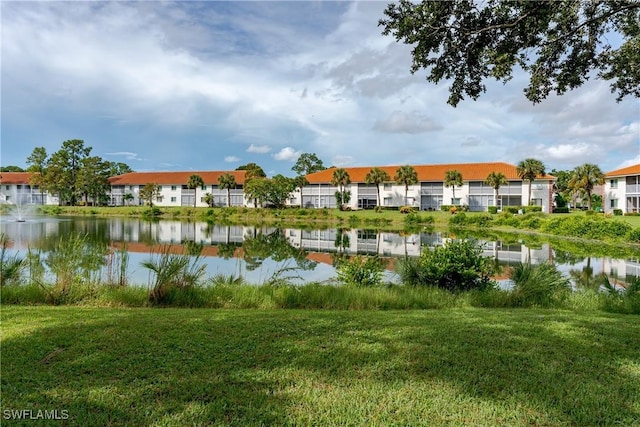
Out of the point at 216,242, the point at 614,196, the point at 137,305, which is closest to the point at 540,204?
the point at 614,196

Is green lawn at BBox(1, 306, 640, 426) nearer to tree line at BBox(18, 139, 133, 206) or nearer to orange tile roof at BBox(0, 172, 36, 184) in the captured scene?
tree line at BBox(18, 139, 133, 206)

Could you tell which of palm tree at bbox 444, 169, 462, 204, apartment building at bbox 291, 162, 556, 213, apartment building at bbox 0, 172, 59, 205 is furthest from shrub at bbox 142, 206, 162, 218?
palm tree at bbox 444, 169, 462, 204

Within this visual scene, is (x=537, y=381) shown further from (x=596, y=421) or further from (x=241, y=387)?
(x=241, y=387)

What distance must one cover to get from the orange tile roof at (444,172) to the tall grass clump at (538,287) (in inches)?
2025

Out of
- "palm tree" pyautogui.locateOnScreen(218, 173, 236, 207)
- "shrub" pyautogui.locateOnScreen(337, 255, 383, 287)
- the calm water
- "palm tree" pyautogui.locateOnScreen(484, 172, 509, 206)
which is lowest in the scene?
the calm water

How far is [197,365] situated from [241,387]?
0.63 metres

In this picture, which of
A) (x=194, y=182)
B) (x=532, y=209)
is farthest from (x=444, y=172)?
(x=194, y=182)

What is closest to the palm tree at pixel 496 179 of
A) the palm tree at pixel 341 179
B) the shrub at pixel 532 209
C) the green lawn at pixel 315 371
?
the shrub at pixel 532 209

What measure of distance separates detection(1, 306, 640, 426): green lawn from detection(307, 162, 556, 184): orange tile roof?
56.6 m

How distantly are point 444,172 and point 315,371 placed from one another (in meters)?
60.7

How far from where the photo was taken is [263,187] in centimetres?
6156

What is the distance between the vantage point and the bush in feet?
30.9

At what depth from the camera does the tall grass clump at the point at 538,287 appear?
842 cm

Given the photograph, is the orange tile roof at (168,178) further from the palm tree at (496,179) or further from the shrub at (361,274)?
the shrub at (361,274)
